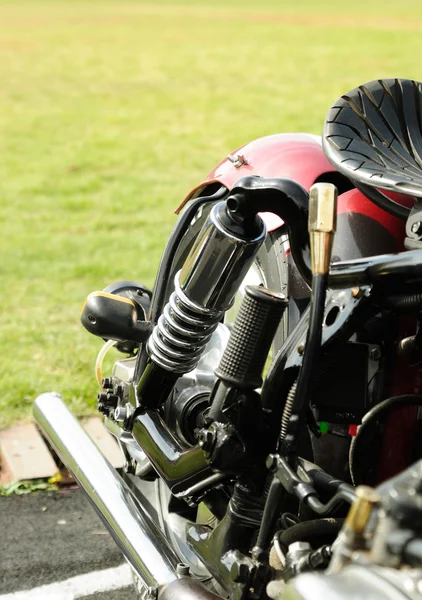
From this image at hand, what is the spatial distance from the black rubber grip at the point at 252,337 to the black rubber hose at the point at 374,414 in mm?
242

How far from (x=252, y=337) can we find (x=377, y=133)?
788mm

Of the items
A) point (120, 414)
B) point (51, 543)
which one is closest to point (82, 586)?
point (51, 543)

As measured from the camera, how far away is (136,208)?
24.3 ft

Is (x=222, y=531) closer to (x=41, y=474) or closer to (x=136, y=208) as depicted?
(x=41, y=474)

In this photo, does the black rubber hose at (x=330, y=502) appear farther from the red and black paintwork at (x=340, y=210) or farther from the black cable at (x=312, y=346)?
the red and black paintwork at (x=340, y=210)

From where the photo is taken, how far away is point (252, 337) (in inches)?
74.5

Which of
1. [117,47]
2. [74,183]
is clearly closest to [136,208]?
[74,183]

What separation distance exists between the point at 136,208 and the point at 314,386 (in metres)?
5.58

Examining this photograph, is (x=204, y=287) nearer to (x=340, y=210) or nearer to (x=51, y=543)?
(x=340, y=210)

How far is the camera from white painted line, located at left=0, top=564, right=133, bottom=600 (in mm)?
2822

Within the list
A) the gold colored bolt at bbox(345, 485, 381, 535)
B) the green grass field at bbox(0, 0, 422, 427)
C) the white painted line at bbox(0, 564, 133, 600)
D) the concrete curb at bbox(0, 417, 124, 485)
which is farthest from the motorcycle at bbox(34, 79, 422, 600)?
the green grass field at bbox(0, 0, 422, 427)

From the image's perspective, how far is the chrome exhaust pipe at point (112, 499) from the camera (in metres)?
2.22

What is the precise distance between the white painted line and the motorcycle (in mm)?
435

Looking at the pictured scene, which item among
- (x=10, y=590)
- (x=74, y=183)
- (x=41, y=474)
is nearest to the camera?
(x=10, y=590)
